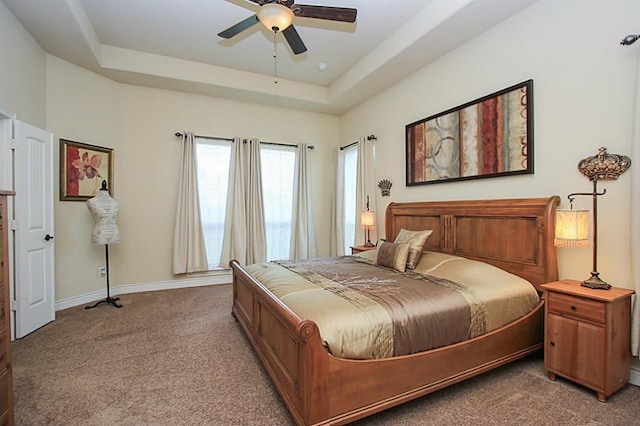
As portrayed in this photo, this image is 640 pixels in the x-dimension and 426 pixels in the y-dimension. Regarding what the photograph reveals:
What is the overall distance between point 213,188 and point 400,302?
3949 mm

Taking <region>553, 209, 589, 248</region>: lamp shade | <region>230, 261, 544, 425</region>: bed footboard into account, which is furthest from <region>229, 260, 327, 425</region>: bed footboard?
<region>553, 209, 589, 248</region>: lamp shade

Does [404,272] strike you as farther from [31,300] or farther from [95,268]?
[95,268]

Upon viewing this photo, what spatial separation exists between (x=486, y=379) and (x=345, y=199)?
3688 millimetres

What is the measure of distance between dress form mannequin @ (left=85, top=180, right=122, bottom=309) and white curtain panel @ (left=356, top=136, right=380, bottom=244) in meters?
3.50

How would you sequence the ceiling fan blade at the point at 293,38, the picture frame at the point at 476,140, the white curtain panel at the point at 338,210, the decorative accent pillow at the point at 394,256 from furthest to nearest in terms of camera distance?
the white curtain panel at the point at 338,210, the decorative accent pillow at the point at 394,256, the picture frame at the point at 476,140, the ceiling fan blade at the point at 293,38

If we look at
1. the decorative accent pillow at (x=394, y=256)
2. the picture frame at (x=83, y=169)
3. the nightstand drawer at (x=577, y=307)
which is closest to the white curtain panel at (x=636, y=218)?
the nightstand drawer at (x=577, y=307)

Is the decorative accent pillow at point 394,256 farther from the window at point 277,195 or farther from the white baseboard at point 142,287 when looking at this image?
the white baseboard at point 142,287

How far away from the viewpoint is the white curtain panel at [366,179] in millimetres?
4852

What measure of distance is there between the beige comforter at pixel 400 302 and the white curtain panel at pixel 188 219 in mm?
2300

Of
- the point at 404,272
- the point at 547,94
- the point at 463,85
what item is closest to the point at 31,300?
the point at 404,272

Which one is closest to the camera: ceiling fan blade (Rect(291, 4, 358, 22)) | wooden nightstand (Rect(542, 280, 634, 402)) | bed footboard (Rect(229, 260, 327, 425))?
bed footboard (Rect(229, 260, 327, 425))

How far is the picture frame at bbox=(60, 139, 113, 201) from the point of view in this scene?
390 cm

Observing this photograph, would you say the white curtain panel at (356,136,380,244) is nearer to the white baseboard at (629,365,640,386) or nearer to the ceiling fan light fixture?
the ceiling fan light fixture

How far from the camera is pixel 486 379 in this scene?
2225 millimetres
